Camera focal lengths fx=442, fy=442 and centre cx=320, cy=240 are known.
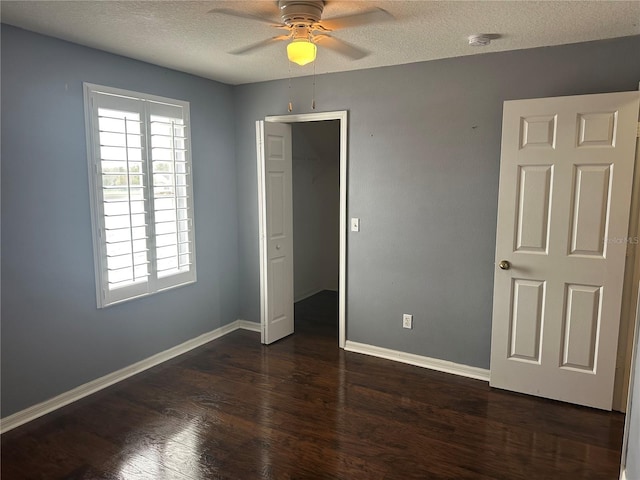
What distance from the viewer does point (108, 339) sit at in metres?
3.27

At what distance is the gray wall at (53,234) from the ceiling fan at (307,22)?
4.12 feet

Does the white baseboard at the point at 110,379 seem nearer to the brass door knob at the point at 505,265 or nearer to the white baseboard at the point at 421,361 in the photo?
the white baseboard at the point at 421,361

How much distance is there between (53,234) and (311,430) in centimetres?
207

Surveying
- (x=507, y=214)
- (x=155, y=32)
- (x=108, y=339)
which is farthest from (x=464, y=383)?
(x=155, y=32)

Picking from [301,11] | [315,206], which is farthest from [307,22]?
[315,206]

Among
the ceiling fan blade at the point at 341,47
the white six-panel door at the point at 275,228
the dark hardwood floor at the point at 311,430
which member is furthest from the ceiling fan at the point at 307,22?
the dark hardwood floor at the point at 311,430

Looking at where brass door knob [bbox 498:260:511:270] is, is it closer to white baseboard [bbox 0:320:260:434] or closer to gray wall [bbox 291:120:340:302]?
white baseboard [bbox 0:320:260:434]

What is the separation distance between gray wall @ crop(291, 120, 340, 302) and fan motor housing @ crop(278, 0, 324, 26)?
9.24 feet

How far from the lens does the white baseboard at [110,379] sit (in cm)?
276

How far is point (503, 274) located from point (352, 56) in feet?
6.15

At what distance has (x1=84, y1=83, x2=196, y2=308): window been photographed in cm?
309

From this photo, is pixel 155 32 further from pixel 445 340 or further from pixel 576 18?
pixel 445 340

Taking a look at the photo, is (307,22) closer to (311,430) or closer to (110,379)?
(311,430)

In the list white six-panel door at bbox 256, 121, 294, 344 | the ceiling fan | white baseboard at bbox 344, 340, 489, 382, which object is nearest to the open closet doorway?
white six-panel door at bbox 256, 121, 294, 344
